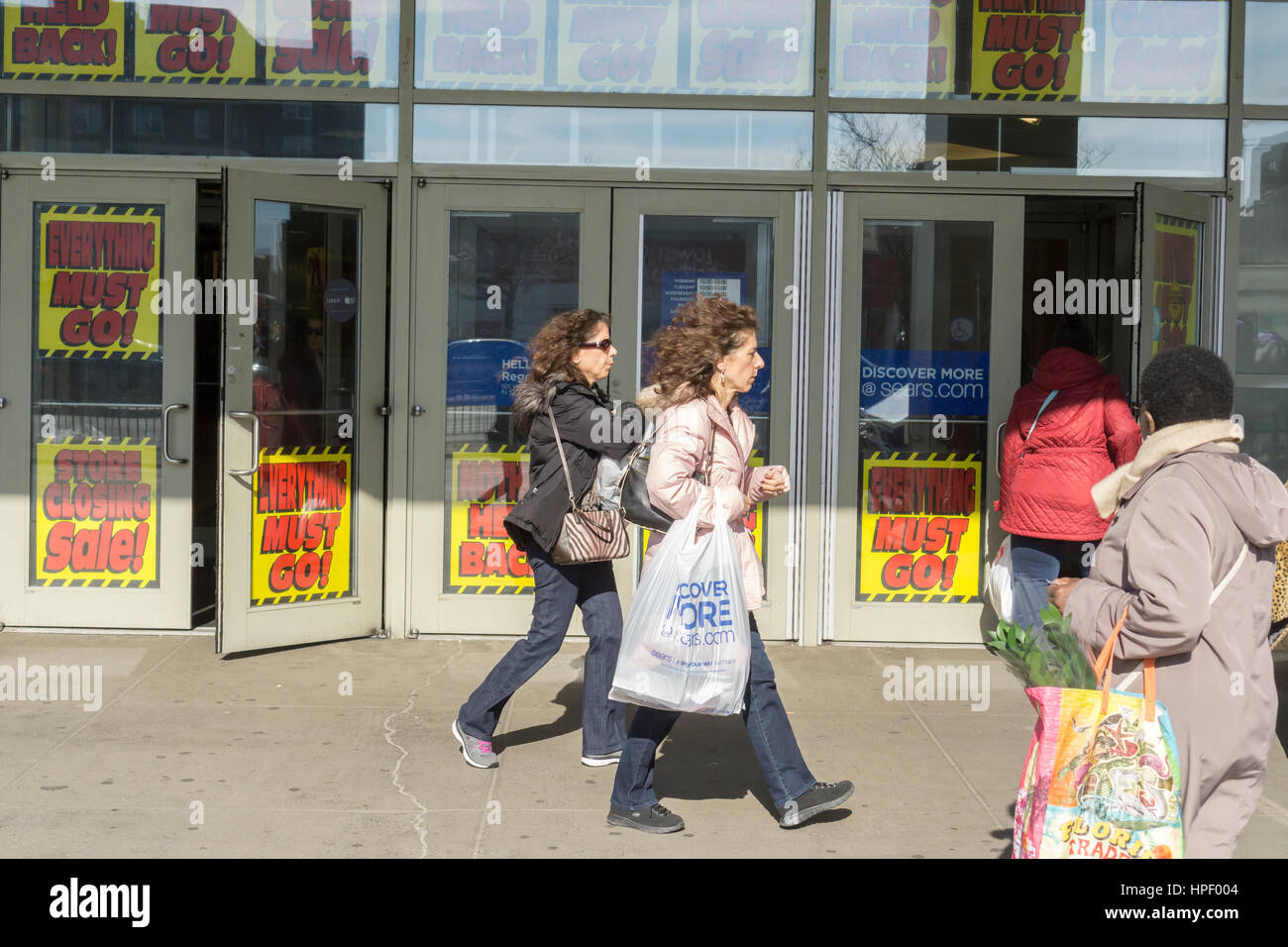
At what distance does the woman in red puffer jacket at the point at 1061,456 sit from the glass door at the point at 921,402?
0.64 metres

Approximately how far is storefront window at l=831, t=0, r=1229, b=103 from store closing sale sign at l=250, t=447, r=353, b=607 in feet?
10.9

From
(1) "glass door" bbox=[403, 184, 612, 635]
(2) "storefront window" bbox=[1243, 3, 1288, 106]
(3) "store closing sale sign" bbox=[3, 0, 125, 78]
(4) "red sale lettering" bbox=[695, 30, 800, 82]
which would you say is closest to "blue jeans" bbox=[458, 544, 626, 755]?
(1) "glass door" bbox=[403, 184, 612, 635]

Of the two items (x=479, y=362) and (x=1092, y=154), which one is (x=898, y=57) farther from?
(x=479, y=362)

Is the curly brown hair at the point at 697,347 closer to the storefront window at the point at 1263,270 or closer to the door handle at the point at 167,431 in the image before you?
the door handle at the point at 167,431

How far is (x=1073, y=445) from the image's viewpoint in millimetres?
6551

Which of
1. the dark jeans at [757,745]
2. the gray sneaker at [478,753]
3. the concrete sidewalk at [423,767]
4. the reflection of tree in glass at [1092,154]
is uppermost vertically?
the reflection of tree in glass at [1092,154]

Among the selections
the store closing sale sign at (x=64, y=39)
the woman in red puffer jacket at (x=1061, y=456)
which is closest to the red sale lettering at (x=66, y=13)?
the store closing sale sign at (x=64, y=39)

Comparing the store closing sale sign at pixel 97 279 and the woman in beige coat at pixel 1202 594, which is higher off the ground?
the store closing sale sign at pixel 97 279

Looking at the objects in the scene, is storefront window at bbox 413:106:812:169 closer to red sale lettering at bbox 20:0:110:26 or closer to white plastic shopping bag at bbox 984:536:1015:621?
red sale lettering at bbox 20:0:110:26

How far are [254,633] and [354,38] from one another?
10.2ft

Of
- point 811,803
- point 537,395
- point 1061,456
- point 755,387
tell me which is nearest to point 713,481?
point 537,395

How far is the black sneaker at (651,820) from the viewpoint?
181 inches

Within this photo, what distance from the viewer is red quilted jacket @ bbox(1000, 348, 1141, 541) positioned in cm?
652

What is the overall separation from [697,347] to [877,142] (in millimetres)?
3343
